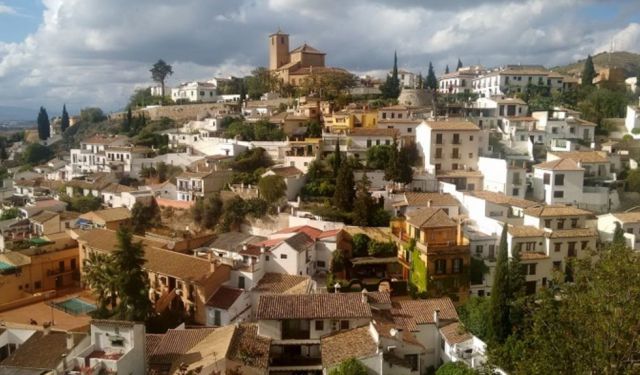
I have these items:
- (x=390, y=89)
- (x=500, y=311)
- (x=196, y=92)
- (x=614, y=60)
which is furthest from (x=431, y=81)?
(x=614, y=60)

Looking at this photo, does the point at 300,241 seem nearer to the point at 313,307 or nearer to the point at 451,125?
the point at 313,307

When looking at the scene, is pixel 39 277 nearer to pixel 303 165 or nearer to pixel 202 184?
pixel 202 184

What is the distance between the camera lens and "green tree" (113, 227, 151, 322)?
24.6 meters

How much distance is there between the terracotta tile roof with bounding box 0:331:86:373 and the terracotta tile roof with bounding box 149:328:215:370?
292 cm

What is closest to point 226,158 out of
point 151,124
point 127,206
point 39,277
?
point 127,206

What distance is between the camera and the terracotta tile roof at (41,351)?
19.9 m

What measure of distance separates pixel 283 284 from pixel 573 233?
52.4ft

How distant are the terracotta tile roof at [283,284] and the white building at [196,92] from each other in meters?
56.2

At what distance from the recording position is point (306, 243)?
29.6 meters

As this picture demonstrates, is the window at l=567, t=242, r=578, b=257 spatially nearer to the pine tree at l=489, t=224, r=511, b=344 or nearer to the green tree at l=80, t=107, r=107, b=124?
the pine tree at l=489, t=224, r=511, b=344

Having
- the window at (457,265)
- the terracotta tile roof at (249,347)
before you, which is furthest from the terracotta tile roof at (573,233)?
the terracotta tile roof at (249,347)

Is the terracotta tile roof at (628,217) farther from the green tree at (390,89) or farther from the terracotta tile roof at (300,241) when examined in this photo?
the green tree at (390,89)

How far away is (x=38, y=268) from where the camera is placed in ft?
108

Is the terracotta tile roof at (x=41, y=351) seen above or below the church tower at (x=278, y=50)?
below
